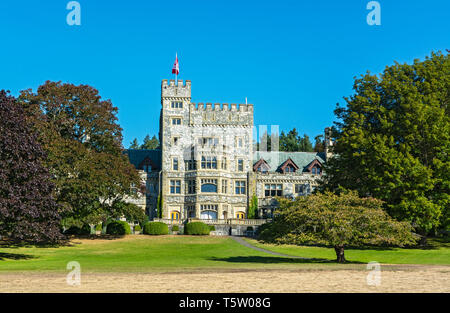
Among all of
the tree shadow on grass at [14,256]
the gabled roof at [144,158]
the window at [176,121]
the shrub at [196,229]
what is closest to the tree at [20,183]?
the tree shadow on grass at [14,256]

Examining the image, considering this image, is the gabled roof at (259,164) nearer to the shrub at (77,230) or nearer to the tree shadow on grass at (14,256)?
the shrub at (77,230)

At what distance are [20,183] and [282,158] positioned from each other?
44819mm

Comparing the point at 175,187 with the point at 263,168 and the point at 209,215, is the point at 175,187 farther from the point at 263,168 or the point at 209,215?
the point at 263,168

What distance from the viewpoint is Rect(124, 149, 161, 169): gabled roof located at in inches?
2635

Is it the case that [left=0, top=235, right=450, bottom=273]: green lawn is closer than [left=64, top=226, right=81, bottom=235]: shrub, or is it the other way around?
[left=0, top=235, right=450, bottom=273]: green lawn

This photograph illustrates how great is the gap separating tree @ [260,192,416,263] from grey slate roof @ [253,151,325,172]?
39.7m

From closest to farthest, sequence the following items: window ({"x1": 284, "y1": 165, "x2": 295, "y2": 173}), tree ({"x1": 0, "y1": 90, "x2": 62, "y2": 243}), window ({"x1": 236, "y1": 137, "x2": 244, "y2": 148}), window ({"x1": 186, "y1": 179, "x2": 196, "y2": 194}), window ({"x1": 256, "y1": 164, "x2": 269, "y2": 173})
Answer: tree ({"x1": 0, "y1": 90, "x2": 62, "y2": 243}), window ({"x1": 186, "y1": 179, "x2": 196, "y2": 194}), window ({"x1": 236, "y1": 137, "x2": 244, "y2": 148}), window ({"x1": 256, "y1": 164, "x2": 269, "y2": 173}), window ({"x1": 284, "y1": 165, "x2": 295, "y2": 173})

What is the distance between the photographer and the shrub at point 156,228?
5100cm

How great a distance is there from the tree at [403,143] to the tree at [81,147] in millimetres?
19142

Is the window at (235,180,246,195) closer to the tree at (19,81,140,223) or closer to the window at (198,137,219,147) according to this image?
the window at (198,137,219,147)

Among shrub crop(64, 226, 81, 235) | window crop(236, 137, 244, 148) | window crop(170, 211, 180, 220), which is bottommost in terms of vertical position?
shrub crop(64, 226, 81, 235)

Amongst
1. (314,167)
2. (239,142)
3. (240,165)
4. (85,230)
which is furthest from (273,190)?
(85,230)

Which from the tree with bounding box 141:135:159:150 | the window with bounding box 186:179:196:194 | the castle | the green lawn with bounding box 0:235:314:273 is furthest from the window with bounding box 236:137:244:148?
the tree with bounding box 141:135:159:150
